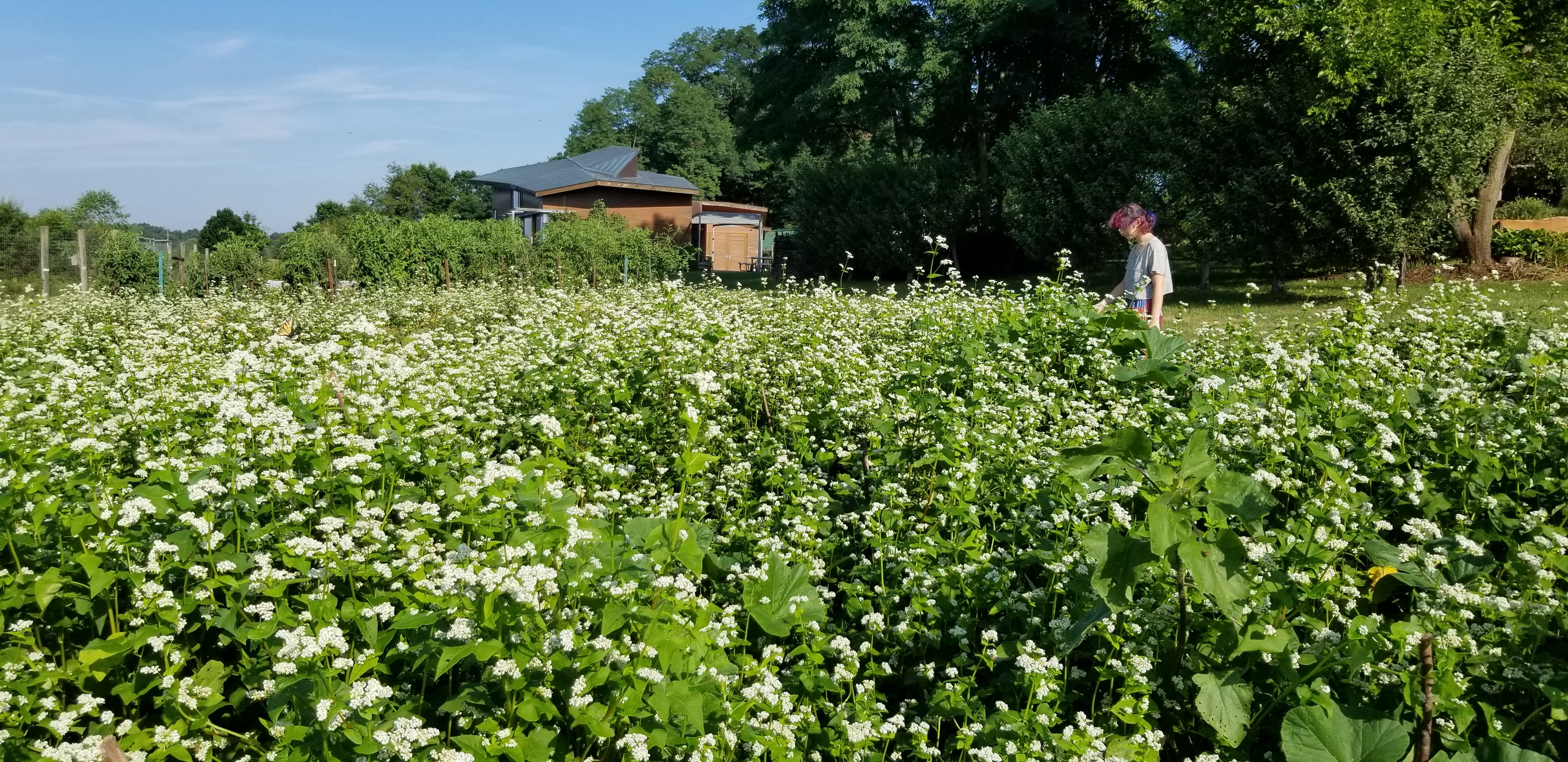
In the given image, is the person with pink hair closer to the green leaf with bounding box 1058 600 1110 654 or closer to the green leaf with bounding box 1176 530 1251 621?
the green leaf with bounding box 1058 600 1110 654

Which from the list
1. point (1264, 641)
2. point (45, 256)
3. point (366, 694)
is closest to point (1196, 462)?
point (1264, 641)

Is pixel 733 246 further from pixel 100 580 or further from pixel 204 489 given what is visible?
pixel 100 580

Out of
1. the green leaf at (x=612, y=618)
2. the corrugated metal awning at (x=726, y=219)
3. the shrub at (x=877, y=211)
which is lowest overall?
the green leaf at (x=612, y=618)

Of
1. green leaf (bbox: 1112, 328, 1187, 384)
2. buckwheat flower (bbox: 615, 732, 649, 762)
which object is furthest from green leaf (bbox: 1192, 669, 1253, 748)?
green leaf (bbox: 1112, 328, 1187, 384)

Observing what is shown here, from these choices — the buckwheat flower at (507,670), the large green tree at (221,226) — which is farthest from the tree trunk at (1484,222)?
the large green tree at (221,226)

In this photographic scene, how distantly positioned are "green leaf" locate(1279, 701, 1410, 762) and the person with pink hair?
14.5 feet

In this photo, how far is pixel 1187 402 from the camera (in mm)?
4602

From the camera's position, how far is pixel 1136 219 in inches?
280

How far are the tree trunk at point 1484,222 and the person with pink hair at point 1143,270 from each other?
13323mm

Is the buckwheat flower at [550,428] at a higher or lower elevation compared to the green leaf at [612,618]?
higher

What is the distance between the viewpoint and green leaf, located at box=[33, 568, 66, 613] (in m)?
2.45

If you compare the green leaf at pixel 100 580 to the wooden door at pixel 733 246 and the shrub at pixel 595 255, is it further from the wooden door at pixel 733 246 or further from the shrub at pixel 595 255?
the wooden door at pixel 733 246

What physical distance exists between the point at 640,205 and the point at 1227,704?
42.7m

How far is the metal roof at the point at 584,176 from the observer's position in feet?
137
